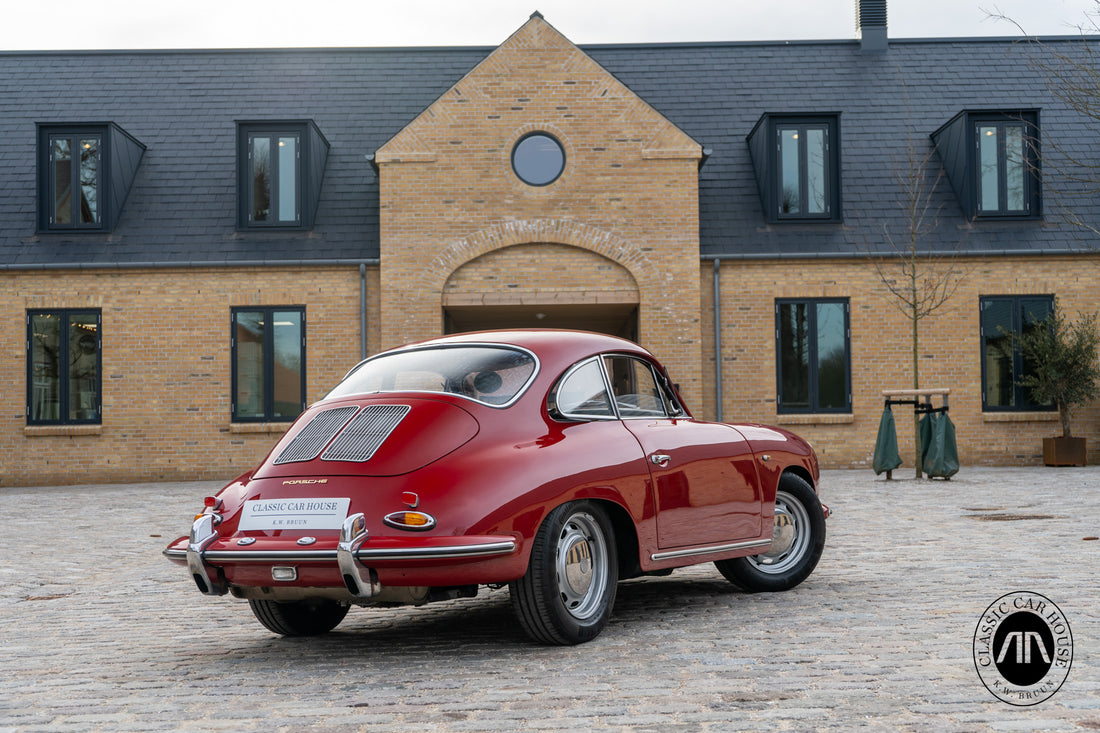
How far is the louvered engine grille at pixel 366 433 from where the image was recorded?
15.9ft

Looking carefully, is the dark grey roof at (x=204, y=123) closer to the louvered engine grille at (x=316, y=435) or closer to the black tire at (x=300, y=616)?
the black tire at (x=300, y=616)

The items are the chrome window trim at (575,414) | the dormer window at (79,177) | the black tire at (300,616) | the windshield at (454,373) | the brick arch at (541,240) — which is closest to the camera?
the windshield at (454,373)

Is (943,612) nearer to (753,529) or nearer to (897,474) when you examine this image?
(753,529)

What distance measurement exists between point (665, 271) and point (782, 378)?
2.84 meters

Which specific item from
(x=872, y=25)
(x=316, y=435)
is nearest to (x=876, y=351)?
(x=872, y=25)

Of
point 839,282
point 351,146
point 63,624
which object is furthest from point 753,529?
point 351,146

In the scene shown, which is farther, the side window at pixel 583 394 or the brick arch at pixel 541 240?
the brick arch at pixel 541 240

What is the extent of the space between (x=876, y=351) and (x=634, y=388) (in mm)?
13813

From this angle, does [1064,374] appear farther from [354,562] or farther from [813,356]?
[354,562]

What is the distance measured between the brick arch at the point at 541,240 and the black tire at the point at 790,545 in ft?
38.4

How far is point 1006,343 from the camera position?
19062 millimetres

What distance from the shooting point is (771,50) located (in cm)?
2280

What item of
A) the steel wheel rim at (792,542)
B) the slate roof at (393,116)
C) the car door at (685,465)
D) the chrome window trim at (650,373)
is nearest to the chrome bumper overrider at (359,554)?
the car door at (685,465)

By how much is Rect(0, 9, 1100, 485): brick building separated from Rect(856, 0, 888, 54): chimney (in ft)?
10.1
